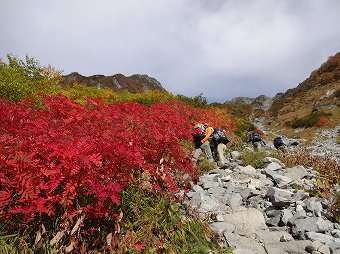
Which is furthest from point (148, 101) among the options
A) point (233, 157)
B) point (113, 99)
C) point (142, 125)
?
point (142, 125)

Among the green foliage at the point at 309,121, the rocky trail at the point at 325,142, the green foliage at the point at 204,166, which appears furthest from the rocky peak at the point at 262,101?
the green foliage at the point at 204,166

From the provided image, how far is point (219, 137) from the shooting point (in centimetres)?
1184

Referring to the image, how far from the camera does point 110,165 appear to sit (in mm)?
4699

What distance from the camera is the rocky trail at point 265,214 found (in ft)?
18.1

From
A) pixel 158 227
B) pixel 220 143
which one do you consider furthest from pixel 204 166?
pixel 158 227

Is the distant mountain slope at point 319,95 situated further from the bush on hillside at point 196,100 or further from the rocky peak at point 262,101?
the rocky peak at point 262,101

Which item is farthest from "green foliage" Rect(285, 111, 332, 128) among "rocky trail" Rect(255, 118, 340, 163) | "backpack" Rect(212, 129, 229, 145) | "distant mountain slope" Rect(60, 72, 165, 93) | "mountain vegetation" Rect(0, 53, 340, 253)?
"mountain vegetation" Rect(0, 53, 340, 253)

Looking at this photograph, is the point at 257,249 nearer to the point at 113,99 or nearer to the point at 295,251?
the point at 295,251

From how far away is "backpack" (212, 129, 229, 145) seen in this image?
1174cm

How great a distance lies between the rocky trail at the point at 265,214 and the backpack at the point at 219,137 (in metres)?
2.57

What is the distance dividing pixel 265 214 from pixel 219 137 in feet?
16.7

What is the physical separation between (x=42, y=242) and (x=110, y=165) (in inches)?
52.6

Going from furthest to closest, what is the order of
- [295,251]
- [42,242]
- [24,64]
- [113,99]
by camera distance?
1. [113,99]
2. [24,64]
3. [295,251]
4. [42,242]

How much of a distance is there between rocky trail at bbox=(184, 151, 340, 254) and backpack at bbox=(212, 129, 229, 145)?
2568 mm
